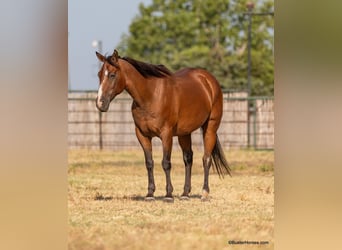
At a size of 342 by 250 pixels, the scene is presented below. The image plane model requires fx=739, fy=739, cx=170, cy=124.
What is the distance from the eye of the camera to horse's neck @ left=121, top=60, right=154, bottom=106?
7.62 metres

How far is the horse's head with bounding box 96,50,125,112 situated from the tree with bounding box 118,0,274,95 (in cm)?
2746

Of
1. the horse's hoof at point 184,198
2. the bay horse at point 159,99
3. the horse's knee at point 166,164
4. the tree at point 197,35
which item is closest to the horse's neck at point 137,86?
the bay horse at point 159,99

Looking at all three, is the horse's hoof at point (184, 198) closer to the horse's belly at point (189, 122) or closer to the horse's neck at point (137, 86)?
the horse's belly at point (189, 122)

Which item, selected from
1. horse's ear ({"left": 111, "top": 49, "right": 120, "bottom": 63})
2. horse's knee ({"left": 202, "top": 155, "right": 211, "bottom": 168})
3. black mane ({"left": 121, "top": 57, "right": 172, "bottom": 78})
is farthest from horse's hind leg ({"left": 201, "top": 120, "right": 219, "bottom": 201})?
horse's ear ({"left": 111, "top": 49, "right": 120, "bottom": 63})

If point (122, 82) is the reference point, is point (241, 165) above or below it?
below

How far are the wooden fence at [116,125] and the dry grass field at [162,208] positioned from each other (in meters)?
3.00

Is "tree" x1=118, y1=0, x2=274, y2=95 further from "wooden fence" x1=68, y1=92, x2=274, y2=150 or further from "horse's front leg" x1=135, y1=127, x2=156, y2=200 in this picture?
"horse's front leg" x1=135, y1=127, x2=156, y2=200

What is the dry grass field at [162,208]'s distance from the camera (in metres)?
3.78

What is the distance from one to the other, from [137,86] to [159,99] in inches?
11.2

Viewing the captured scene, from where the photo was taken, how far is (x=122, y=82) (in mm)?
7445
